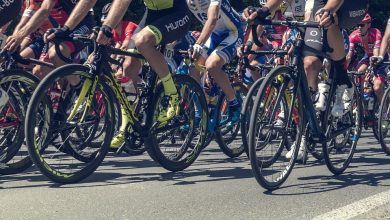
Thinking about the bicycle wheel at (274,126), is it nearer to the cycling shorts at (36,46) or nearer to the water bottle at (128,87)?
the water bottle at (128,87)

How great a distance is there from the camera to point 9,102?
5.70 meters

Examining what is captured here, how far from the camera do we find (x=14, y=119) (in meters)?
5.77

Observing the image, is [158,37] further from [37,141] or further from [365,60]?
[365,60]

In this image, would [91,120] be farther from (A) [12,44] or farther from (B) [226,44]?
(B) [226,44]

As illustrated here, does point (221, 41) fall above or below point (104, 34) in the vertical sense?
above

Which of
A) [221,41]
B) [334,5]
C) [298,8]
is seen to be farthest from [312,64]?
[221,41]

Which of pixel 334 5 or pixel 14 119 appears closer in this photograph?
pixel 334 5

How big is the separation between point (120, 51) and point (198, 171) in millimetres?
1370

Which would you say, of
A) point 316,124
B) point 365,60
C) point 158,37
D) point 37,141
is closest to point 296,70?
point 316,124

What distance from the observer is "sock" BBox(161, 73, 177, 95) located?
6.09m

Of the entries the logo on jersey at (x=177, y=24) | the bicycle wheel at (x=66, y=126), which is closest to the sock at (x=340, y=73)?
the logo on jersey at (x=177, y=24)

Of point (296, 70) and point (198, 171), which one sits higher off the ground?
point (296, 70)

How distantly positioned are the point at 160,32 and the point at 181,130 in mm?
991

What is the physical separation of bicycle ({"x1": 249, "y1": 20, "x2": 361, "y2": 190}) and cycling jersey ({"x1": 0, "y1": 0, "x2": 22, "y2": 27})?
207 cm
